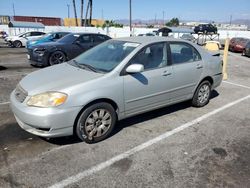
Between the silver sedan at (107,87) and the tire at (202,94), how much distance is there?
7cm

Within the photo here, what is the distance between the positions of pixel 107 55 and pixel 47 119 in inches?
67.0

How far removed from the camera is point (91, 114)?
392 centimetres

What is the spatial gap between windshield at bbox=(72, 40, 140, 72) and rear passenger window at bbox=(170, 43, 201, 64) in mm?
883

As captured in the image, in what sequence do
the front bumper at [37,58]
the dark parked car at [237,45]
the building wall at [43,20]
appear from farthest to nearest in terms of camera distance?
1. the building wall at [43,20]
2. the dark parked car at [237,45]
3. the front bumper at [37,58]

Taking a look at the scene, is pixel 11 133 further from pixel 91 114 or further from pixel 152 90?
pixel 152 90

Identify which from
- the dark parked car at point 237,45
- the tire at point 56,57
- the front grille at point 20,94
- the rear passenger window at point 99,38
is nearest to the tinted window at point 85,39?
the rear passenger window at point 99,38

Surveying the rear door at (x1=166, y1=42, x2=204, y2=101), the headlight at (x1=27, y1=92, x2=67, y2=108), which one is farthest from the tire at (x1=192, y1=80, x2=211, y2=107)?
the headlight at (x1=27, y1=92, x2=67, y2=108)

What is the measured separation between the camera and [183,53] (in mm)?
5336

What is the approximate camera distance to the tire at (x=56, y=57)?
10273 mm

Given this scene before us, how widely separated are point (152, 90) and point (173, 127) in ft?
2.62

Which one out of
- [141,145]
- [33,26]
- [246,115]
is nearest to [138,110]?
[141,145]

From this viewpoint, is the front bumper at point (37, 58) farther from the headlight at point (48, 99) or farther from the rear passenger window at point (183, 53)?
the headlight at point (48, 99)

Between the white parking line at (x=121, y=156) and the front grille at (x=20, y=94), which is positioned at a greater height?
the front grille at (x=20, y=94)

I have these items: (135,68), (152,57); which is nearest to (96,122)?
(135,68)
